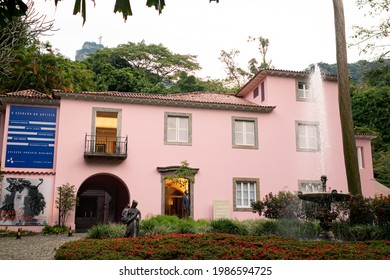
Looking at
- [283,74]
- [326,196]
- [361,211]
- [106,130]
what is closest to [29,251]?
[326,196]

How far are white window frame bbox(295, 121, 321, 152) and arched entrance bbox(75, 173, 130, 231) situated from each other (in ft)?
29.2

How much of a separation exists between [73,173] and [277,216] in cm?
837

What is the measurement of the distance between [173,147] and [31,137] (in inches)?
228

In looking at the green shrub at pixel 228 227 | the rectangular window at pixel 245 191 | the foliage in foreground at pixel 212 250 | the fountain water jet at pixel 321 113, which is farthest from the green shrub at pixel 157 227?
the fountain water jet at pixel 321 113

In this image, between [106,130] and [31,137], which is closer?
[31,137]

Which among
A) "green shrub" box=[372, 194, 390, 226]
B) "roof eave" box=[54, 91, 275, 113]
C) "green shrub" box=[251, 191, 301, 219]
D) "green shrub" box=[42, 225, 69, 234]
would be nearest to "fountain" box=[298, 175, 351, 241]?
"green shrub" box=[372, 194, 390, 226]

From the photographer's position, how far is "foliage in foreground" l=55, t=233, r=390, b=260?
7066mm

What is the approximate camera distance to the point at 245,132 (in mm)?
19703

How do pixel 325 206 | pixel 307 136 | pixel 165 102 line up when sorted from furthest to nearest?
pixel 307 136 → pixel 165 102 → pixel 325 206

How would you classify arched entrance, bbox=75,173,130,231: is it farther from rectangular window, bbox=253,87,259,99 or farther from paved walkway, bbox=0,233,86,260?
paved walkway, bbox=0,233,86,260

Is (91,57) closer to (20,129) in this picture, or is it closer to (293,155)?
(20,129)

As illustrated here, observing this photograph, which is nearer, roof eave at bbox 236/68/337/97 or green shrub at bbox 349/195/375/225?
green shrub at bbox 349/195/375/225

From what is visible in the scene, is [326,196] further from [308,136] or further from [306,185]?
[308,136]
